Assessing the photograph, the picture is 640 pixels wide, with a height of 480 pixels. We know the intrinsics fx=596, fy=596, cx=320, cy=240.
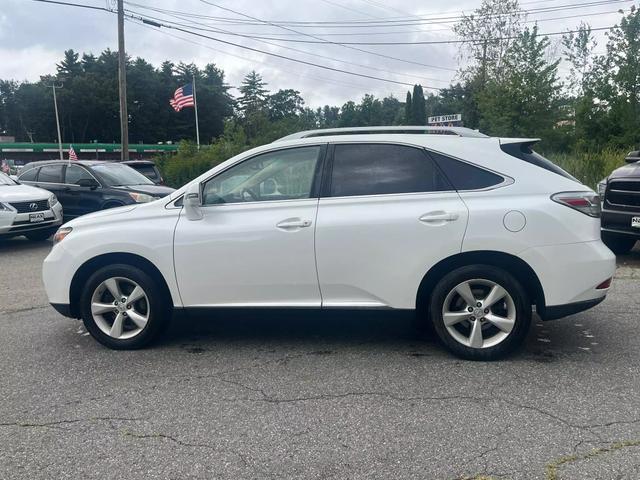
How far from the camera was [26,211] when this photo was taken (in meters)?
10.9

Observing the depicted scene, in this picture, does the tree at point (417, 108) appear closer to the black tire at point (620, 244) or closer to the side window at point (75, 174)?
the side window at point (75, 174)

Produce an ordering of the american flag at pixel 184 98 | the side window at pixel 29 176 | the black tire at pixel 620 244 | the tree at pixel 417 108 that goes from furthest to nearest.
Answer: the tree at pixel 417 108, the american flag at pixel 184 98, the side window at pixel 29 176, the black tire at pixel 620 244

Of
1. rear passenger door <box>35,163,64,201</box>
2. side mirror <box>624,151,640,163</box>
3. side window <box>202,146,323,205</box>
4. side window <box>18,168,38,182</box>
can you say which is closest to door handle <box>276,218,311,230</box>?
side window <box>202,146,323,205</box>

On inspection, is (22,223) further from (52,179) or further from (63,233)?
(63,233)

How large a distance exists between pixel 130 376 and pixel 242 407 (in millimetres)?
1064

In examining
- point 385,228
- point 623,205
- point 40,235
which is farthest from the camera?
point 40,235

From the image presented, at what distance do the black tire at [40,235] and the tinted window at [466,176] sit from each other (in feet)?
30.1

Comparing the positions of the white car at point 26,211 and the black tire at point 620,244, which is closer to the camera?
the black tire at point 620,244

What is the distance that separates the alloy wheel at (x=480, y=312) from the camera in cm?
438

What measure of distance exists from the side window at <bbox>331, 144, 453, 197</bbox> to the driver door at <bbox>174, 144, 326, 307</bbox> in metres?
0.20

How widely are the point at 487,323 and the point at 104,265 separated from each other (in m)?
3.09

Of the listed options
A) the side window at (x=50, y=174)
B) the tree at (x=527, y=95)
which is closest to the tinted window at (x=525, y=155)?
the side window at (x=50, y=174)

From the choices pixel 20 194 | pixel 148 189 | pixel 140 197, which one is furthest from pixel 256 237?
pixel 148 189

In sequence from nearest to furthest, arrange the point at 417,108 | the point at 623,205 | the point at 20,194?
1. the point at 623,205
2. the point at 20,194
3. the point at 417,108
